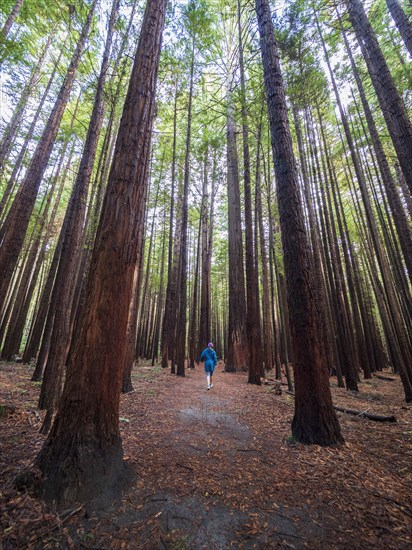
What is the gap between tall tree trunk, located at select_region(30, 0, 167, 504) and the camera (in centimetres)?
209

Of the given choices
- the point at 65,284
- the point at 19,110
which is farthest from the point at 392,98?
the point at 19,110

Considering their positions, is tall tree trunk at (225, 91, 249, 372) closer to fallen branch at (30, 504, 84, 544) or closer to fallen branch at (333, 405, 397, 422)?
fallen branch at (333, 405, 397, 422)

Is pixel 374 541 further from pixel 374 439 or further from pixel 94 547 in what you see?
pixel 374 439

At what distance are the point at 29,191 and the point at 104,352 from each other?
5.61m

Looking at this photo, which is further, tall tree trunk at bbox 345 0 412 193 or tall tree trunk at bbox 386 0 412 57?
tall tree trunk at bbox 386 0 412 57

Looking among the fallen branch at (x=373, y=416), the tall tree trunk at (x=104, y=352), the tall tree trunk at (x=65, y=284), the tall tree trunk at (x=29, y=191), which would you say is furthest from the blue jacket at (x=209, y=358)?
the tall tree trunk at (x=29, y=191)

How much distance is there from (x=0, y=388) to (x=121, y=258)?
17.6 ft

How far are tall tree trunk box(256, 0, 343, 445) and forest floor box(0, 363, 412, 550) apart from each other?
1.03 feet

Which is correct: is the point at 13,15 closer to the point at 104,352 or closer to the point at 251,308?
the point at 104,352

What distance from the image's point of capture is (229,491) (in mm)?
2293

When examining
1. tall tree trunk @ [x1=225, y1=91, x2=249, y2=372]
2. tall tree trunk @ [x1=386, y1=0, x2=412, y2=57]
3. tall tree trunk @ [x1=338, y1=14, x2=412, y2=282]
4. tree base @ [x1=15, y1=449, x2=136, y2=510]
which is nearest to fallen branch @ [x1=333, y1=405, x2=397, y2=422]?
tall tree trunk @ [x1=338, y1=14, x2=412, y2=282]

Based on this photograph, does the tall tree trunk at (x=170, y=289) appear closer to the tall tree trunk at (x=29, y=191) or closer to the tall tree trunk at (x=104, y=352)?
the tall tree trunk at (x=29, y=191)

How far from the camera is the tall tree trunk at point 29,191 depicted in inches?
204

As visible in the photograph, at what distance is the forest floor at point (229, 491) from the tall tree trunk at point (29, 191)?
278 centimetres
